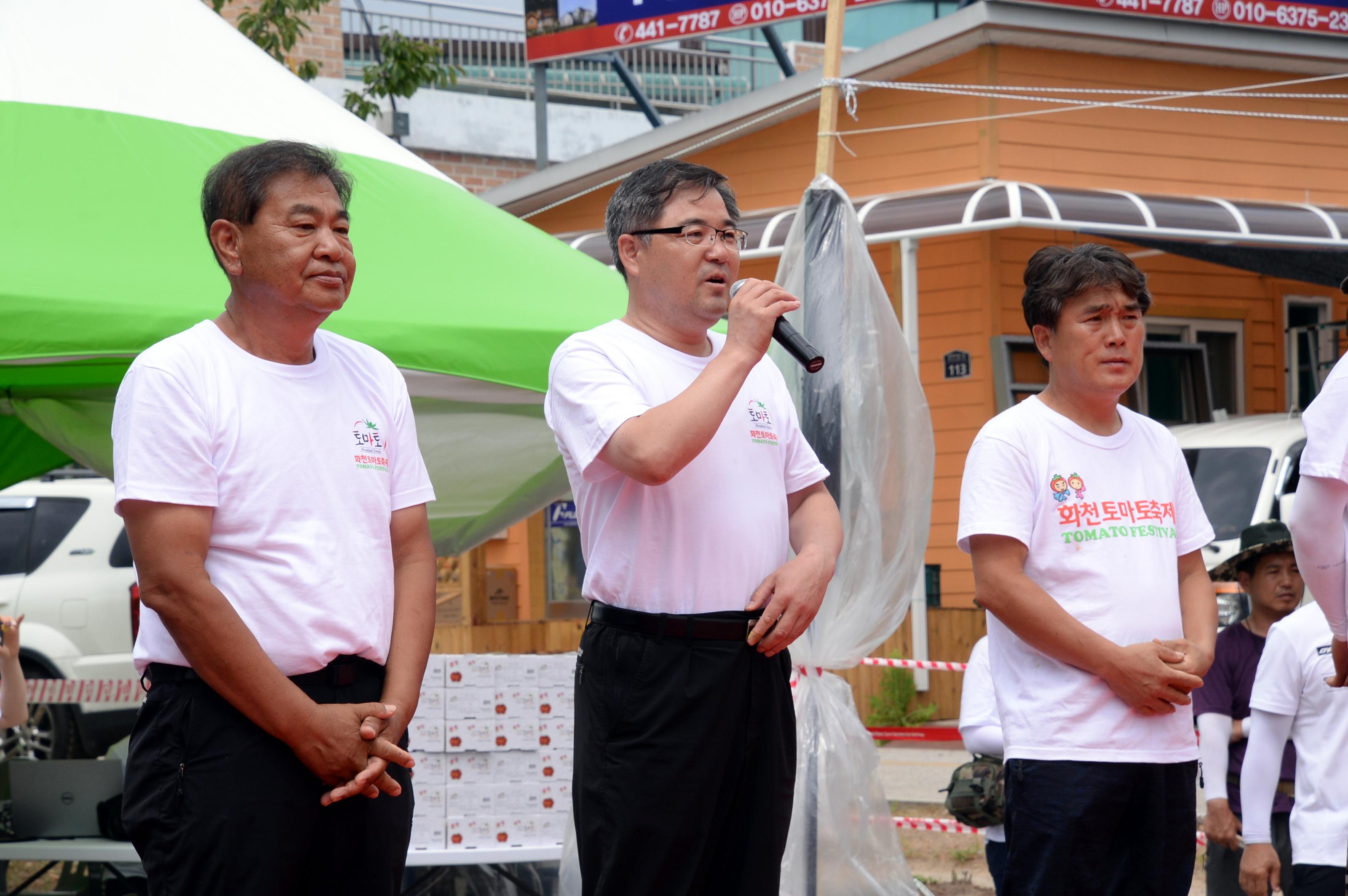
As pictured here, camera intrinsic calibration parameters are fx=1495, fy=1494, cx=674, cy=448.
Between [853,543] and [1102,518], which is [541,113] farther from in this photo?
[1102,518]

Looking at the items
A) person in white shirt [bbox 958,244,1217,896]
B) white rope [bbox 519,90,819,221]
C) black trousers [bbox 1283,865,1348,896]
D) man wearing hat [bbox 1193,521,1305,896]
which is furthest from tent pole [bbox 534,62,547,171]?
person in white shirt [bbox 958,244,1217,896]

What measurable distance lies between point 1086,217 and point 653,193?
7.82 meters

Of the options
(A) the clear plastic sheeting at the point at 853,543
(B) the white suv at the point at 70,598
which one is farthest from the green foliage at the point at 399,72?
(A) the clear plastic sheeting at the point at 853,543

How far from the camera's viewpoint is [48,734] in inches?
358

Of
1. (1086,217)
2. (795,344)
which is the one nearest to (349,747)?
(795,344)

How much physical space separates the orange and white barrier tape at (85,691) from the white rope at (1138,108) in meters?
6.93

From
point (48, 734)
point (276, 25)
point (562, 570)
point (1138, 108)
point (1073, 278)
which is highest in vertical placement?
point (276, 25)

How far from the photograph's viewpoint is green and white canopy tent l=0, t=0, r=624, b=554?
13.6 ft

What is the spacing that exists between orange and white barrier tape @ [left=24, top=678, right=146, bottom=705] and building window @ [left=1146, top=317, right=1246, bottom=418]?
31.5 ft

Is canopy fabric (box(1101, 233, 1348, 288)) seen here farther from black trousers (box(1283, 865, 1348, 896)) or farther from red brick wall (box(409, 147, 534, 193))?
red brick wall (box(409, 147, 534, 193))

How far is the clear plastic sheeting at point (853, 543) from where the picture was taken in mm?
5215

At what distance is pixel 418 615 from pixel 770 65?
61.2ft

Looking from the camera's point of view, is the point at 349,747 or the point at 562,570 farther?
the point at 562,570

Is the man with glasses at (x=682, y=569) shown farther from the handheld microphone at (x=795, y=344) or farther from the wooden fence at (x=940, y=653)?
the wooden fence at (x=940, y=653)
